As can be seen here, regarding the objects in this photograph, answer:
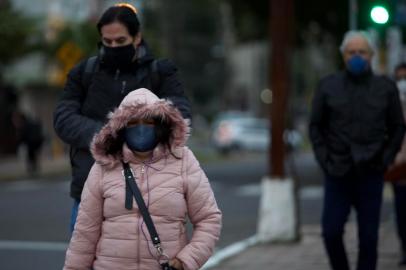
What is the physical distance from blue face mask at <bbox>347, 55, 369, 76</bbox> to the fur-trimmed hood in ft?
9.72

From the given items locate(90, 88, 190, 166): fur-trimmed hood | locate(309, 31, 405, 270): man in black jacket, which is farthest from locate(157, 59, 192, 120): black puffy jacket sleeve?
locate(309, 31, 405, 270): man in black jacket

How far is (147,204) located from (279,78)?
741cm

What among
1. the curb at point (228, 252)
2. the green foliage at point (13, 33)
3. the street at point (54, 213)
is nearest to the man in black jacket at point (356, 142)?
the curb at point (228, 252)

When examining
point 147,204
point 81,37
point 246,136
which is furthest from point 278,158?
point 246,136

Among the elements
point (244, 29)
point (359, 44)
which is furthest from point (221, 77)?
point (359, 44)

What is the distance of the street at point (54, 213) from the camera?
1175cm

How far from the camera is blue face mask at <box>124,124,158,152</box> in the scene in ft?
15.2

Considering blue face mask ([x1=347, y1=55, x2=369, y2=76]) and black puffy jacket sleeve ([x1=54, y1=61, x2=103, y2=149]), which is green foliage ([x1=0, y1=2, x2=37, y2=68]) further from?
black puffy jacket sleeve ([x1=54, y1=61, x2=103, y2=149])

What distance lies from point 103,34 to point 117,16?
12 centimetres

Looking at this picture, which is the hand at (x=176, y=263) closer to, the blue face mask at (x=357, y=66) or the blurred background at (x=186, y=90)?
the blue face mask at (x=357, y=66)

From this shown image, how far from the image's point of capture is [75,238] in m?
4.68

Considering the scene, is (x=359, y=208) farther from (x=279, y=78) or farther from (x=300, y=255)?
(x=279, y=78)

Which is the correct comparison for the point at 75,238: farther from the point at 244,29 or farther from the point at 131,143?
the point at 244,29

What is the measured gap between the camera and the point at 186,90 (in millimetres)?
11727
